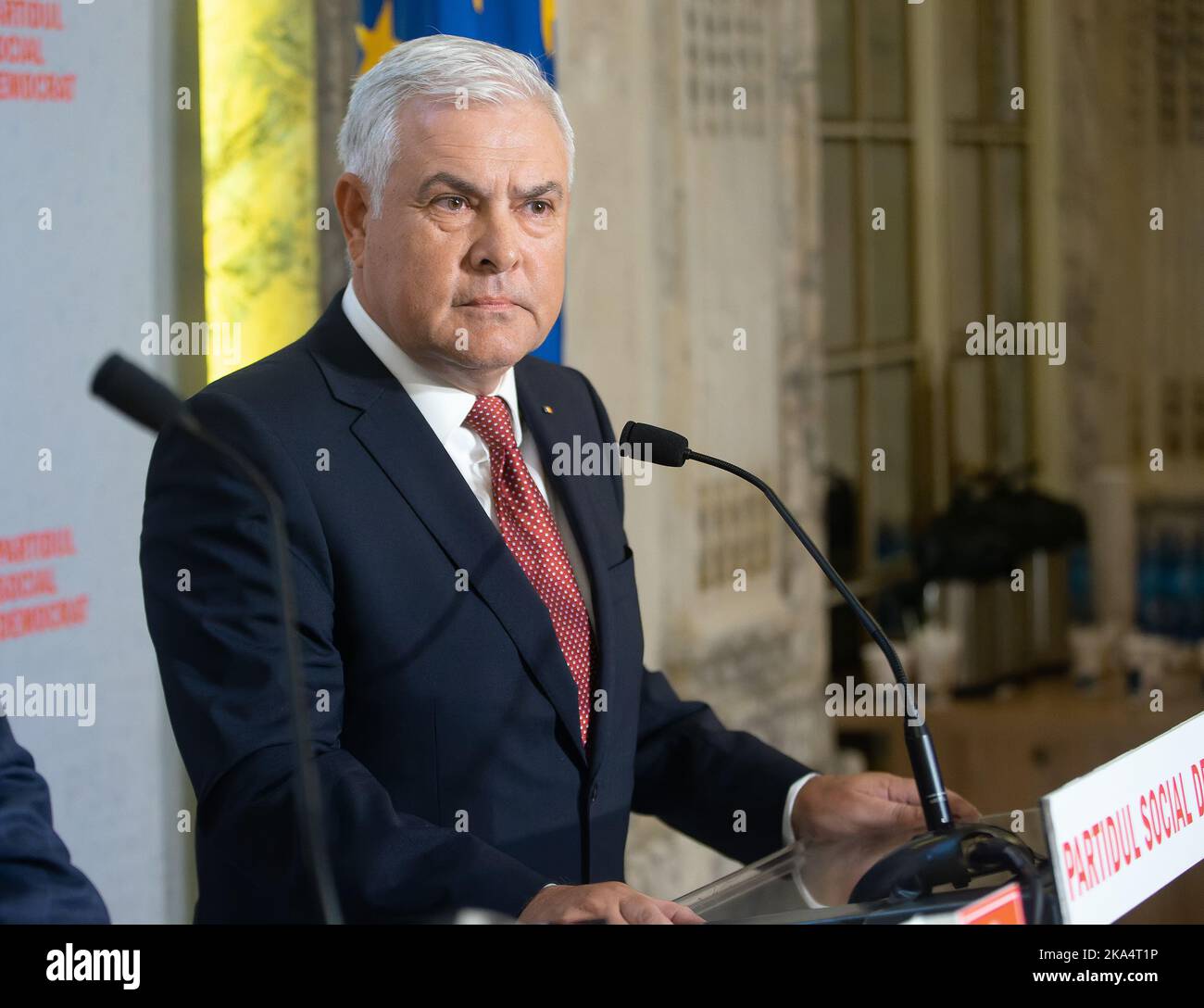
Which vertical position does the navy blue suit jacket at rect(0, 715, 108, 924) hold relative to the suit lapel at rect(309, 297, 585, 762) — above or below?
below

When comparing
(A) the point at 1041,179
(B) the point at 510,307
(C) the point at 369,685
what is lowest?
(C) the point at 369,685

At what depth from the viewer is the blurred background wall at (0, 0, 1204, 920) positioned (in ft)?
7.34

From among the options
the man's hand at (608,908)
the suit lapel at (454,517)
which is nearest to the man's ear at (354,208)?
the suit lapel at (454,517)

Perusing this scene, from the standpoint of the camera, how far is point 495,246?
144 cm

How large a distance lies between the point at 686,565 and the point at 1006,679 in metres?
1.33

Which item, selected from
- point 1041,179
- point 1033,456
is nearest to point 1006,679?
point 1033,456

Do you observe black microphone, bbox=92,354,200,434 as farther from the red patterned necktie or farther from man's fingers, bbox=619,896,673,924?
the red patterned necktie

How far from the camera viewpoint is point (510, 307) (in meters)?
1.45

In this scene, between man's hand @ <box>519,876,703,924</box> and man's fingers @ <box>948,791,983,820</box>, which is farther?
man's fingers @ <box>948,791,983,820</box>

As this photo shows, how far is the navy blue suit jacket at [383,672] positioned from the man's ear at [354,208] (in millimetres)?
66

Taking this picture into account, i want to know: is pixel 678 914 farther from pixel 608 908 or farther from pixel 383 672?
pixel 383 672

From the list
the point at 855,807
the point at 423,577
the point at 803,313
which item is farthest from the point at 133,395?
the point at 803,313

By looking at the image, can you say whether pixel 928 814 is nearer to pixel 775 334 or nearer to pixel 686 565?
pixel 686 565

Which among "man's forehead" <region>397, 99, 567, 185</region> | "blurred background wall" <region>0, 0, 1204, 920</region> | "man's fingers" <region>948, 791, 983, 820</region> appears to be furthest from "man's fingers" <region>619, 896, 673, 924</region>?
"blurred background wall" <region>0, 0, 1204, 920</region>
